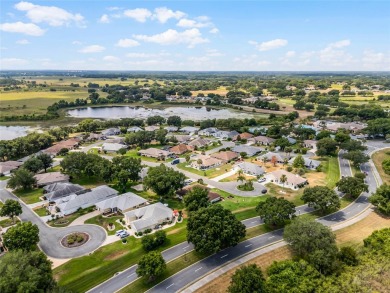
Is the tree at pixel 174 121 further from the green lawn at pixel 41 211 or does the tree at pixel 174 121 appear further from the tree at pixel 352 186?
the tree at pixel 352 186

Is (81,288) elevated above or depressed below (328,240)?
below

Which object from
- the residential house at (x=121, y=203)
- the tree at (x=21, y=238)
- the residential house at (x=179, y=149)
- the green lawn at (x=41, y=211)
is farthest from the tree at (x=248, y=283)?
the residential house at (x=179, y=149)

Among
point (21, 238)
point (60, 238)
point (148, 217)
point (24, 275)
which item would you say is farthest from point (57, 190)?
point (24, 275)

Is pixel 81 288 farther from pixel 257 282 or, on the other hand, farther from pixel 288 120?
pixel 288 120

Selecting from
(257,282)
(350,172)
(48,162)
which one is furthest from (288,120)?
(257,282)

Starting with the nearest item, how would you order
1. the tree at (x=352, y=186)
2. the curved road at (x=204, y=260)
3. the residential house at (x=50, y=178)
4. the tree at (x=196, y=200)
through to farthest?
the curved road at (x=204, y=260) → the tree at (x=196, y=200) → the tree at (x=352, y=186) → the residential house at (x=50, y=178)

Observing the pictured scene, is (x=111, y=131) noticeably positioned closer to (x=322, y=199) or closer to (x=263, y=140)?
(x=263, y=140)

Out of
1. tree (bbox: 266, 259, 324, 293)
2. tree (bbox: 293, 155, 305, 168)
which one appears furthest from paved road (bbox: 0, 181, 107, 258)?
tree (bbox: 293, 155, 305, 168)

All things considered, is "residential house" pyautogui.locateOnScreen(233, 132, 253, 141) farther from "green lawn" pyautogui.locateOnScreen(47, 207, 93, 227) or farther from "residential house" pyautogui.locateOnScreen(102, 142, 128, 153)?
"green lawn" pyautogui.locateOnScreen(47, 207, 93, 227)
